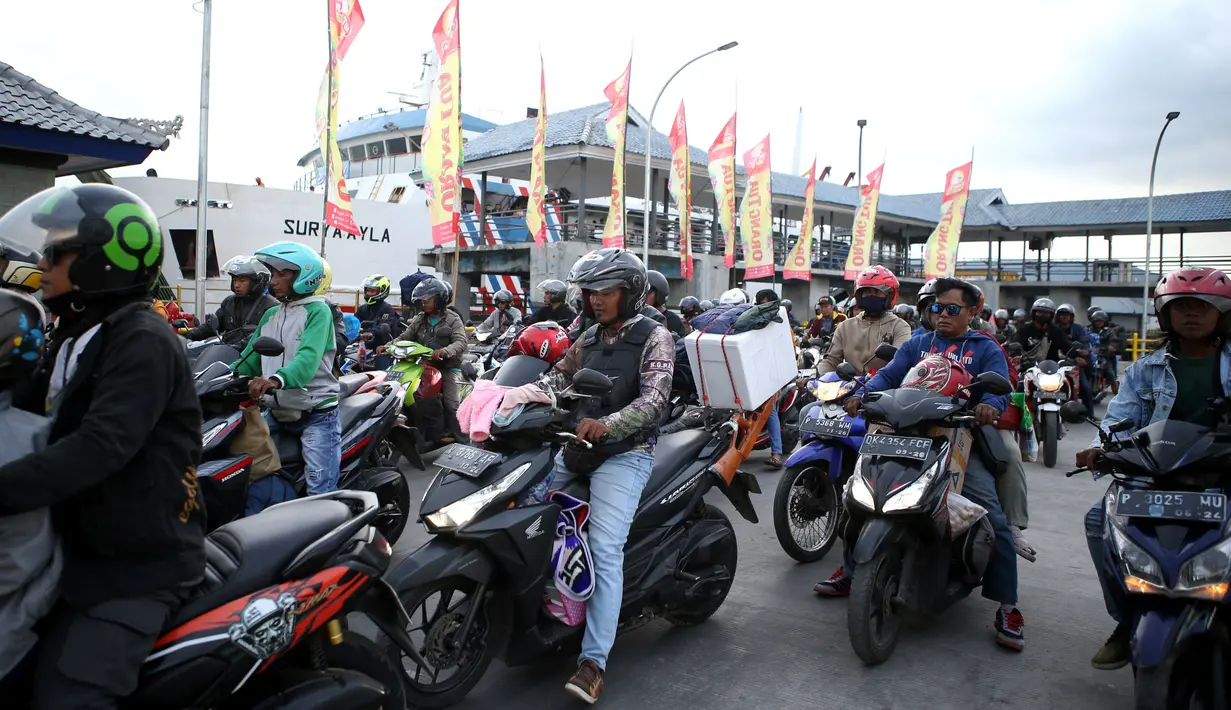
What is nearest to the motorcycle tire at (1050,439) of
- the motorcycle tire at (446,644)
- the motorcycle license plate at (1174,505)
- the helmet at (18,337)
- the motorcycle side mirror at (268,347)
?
the motorcycle license plate at (1174,505)

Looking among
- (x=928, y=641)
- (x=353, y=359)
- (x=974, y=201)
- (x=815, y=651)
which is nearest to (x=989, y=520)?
(x=928, y=641)

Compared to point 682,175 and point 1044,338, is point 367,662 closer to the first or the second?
point 1044,338

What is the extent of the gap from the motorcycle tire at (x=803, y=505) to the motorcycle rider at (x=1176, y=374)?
1.90 meters

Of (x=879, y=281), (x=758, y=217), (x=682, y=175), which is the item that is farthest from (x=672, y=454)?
(x=758, y=217)

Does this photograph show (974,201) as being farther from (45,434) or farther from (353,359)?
(45,434)

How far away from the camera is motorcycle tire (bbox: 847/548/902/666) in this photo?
3.79 metres

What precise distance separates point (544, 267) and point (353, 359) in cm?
1307

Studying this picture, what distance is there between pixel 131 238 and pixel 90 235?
9cm

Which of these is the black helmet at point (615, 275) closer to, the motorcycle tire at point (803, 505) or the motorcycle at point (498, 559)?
the motorcycle at point (498, 559)

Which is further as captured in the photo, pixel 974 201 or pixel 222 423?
pixel 974 201

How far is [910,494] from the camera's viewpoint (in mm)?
3900

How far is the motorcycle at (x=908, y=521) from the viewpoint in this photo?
12.6 feet

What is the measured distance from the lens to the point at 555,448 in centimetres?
368

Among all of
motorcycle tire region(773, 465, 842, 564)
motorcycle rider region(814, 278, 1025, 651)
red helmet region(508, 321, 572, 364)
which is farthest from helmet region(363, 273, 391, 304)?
motorcycle rider region(814, 278, 1025, 651)
